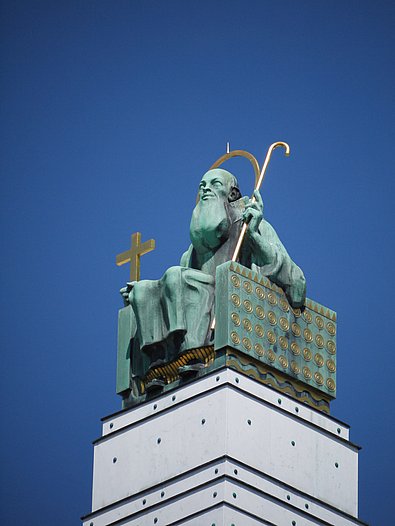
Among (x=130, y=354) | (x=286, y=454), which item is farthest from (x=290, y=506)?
(x=130, y=354)

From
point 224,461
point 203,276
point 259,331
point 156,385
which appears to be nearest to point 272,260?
point 203,276

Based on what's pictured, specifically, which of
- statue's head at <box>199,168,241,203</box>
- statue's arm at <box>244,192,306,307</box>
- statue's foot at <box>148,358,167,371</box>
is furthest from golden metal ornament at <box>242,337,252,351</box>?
statue's head at <box>199,168,241,203</box>

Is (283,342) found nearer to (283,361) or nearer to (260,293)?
(283,361)

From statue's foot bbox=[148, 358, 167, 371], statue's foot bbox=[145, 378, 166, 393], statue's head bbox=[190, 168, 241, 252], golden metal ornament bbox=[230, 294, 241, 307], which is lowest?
statue's foot bbox=[145, 378, 166, 393]

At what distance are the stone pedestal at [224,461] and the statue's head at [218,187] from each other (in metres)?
2.75

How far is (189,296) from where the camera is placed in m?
33.0

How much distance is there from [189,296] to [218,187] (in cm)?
169

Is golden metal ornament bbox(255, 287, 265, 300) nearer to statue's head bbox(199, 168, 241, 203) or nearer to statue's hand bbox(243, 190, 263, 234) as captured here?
statue's hand bbox(243, 190, 263, 234)

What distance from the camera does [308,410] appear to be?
32.8 m

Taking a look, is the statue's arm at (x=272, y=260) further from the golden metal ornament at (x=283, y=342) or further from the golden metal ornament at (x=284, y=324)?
the golden metal ornament at (x=283, y=342)

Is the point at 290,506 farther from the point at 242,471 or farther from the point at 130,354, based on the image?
the point at 130,354

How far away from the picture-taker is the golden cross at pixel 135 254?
3422 centimetres

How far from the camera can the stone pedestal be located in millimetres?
31453

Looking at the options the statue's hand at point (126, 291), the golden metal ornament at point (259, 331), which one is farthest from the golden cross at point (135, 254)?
the golden metal ornament at point (259, 331)
